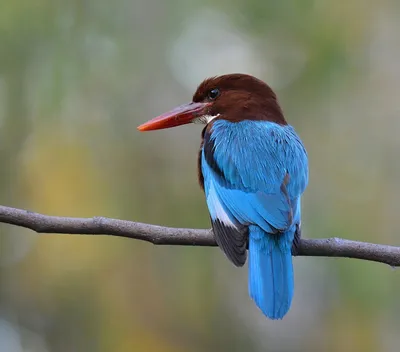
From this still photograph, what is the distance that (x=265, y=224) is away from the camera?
261 centimetres

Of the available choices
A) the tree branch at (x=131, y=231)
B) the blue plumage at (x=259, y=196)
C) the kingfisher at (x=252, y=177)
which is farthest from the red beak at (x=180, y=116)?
the tree branch at (x=131, y=231)

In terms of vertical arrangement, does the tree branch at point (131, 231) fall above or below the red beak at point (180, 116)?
below

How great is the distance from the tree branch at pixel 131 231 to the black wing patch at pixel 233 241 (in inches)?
8.1

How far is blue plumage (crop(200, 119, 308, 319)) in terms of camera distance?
251cm

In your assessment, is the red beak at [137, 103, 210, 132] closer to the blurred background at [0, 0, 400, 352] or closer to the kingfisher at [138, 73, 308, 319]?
the kingfisher at [138, 73, 308, 319]

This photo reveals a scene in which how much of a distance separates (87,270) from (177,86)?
162 centimetres

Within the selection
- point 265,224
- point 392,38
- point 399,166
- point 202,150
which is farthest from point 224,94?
point 392,38

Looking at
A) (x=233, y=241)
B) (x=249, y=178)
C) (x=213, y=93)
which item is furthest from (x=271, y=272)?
(x=213, y=93)

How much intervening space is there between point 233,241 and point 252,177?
0.35 m

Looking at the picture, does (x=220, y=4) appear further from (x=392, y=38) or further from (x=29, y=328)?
(x=29, y=328)

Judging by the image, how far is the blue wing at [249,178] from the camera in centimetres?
263

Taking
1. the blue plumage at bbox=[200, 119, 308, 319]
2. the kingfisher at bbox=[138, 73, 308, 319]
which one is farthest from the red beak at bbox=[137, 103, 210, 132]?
the blue plumage at bbox=[200, 119, 308, 319]

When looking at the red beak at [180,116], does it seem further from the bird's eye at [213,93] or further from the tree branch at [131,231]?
the tree branch at [131,231]

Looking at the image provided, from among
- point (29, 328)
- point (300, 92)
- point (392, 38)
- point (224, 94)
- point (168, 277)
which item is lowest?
point (29, 328)
